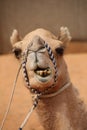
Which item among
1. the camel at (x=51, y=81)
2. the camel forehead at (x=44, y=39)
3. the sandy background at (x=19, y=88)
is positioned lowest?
the sandy background at (x=19, y=88)

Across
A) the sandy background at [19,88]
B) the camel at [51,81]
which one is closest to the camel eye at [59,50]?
the camel at [51,81]

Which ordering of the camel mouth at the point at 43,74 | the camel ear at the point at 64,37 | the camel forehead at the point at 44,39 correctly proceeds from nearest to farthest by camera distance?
the camel mouth at the point at 43,74 < the camel forehead at the point at 44,39 < the camel ear at the point at 64,37

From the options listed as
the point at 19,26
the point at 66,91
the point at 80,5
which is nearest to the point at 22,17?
the point at 19,26

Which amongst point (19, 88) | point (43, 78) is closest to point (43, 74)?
point (43, 78)

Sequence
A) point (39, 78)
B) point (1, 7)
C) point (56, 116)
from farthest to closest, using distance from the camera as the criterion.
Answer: point (1, 7) < point (56, 116) < point (39, 78)

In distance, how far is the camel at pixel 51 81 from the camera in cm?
176

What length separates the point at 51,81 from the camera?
177cm

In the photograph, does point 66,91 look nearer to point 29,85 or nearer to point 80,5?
point 29,85

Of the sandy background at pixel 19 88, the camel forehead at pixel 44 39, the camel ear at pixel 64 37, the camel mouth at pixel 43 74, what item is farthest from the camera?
the sandy background at pixel 19 88

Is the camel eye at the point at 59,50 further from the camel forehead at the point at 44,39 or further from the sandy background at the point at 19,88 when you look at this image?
the sandy background at the point at 19,88

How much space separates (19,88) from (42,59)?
116cm

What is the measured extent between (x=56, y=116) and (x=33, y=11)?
2.50 metres

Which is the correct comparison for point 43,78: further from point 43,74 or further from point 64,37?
point 64,37

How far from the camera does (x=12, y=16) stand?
14.0ft
